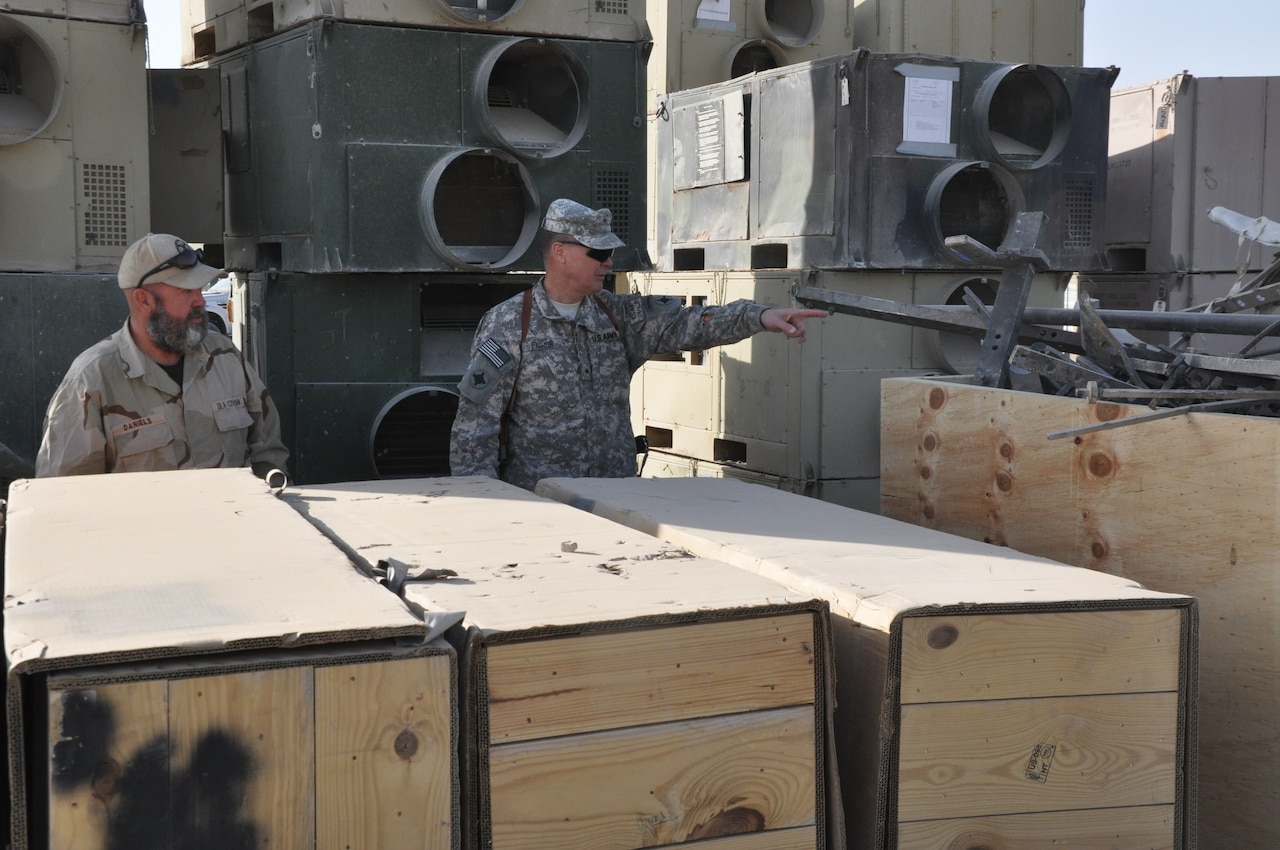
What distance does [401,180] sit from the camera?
5047 mm

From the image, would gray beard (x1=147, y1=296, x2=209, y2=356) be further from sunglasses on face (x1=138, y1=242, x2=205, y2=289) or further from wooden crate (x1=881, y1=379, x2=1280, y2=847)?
wooden crate (x1=881, y1=379, x2=1280, y2=847)

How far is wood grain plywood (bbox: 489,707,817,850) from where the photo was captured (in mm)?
2039

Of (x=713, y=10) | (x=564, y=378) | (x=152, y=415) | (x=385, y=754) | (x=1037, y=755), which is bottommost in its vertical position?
(x=1037, y=755)

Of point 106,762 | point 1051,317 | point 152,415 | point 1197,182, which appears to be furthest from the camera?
point 1197,182

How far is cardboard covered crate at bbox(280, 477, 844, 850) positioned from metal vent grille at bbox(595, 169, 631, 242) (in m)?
3.27

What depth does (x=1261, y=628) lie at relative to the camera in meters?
2.70

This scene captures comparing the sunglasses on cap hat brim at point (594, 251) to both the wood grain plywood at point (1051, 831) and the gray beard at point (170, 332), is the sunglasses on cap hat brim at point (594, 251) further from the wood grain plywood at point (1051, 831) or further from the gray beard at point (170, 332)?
the wood grain plywood at point (1051, 831)

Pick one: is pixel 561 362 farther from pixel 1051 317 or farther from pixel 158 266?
pixel 1051 317

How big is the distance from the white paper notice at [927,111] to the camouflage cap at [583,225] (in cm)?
132

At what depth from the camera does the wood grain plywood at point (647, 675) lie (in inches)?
80.1

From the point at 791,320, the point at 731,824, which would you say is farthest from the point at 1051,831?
the point at 791,320

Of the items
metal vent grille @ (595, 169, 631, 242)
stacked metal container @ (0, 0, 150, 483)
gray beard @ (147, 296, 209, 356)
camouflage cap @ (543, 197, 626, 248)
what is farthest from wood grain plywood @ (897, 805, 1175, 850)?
stacked metal container @ (0, 0, 150, 483)

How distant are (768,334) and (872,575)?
119 inches

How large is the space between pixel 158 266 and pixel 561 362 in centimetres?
134
